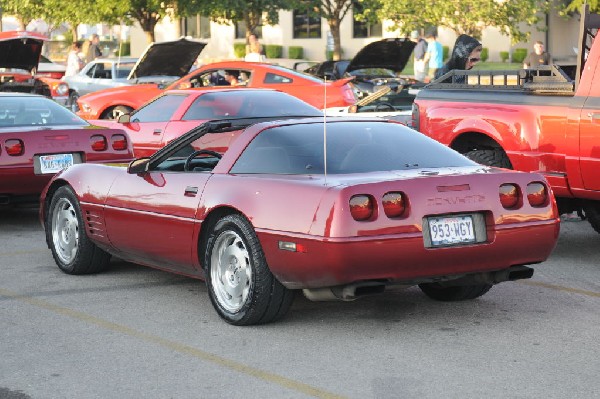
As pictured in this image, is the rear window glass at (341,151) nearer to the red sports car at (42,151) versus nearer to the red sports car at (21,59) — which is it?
the red sports car at (42,151)

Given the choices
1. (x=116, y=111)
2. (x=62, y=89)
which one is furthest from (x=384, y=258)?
(x=62, y=89)

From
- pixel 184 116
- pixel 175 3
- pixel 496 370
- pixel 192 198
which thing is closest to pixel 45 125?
pixel 184 116

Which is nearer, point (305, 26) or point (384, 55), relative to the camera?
point (384, 55)

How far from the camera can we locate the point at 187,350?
6.68m

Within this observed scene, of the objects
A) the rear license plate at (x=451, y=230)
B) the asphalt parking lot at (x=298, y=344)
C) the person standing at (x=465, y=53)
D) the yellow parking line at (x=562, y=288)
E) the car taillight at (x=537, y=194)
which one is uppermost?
the person standing at (x=465, y=53)

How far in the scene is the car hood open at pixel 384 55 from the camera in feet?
82.0

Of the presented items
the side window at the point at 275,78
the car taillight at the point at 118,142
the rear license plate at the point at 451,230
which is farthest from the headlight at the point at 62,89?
the rear license plate at the point at 451,230

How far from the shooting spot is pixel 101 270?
9.25 m

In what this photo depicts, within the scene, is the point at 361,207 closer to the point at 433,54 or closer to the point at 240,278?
the point at 240,278

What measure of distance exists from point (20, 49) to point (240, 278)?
16955 mm

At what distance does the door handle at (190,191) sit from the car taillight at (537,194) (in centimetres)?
204

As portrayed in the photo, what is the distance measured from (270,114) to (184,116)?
1410 millimetres

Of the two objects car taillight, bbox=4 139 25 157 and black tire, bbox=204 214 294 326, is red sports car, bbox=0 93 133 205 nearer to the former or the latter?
car taillight, bbox=4 139 25 157

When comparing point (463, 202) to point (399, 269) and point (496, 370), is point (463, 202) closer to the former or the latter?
point (399, 269)
